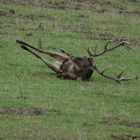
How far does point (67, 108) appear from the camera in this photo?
14.1 metres

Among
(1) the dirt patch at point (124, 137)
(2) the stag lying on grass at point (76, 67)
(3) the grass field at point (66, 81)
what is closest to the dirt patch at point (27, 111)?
(3) the grass field at point (66, 81)

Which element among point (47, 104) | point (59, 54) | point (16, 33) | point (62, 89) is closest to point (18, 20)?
point (16, 33)

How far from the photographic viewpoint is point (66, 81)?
55.2 feet

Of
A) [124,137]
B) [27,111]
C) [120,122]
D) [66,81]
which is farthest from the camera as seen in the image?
[66,81]

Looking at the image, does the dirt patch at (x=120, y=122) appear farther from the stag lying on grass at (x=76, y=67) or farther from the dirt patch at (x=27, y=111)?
the stag lying on grass at (x=76, y=67)

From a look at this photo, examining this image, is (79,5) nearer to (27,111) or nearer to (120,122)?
(27,111)

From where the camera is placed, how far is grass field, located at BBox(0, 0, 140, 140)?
41.8 feet

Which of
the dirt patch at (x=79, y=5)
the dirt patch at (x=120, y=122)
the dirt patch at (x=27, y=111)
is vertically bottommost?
the dirt patch at (x=79, y=5)

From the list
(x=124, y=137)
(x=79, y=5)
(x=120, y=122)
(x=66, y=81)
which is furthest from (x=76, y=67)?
(x=79, y=5)

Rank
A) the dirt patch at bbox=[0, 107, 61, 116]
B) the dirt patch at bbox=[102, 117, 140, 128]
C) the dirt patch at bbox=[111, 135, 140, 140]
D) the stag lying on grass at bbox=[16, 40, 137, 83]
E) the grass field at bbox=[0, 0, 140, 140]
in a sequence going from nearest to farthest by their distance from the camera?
1. the dirt patch at bbox=[111, 135, 140, 140]
2. the grass field at bbox=[0, 0, 140, 140]
3. the dirt patch at bbox=[102, 117, 140, 128]
4. the dirt patch at bbox=[0, 107, 61, 116]
5. the stag lying on grass at bbox=[16, 40, 137, 83]

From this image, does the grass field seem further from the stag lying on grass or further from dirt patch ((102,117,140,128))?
the stag lying on grass

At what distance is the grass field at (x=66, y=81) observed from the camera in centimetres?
1273

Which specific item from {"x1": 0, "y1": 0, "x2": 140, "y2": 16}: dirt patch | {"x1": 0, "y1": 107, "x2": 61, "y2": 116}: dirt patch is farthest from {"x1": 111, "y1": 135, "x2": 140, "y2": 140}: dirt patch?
{"x1": 0, "y1": 0, "x2": 140, "y2": 16}: dirt patch

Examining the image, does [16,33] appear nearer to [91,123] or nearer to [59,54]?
[59,54]
